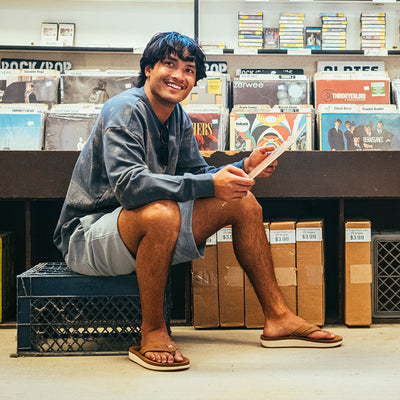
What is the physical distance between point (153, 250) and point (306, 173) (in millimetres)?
722

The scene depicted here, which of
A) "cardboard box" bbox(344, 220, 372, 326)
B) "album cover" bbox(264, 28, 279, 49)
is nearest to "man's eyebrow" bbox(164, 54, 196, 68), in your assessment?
"cardboard box" bbox(344, 220, 372, 326)

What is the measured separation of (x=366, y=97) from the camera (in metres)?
2.53

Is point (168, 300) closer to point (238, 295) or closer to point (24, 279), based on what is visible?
point (238, 295)

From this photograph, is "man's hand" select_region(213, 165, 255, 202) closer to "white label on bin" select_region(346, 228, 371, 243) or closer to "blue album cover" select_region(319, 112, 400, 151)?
"white label on bin" select_region(346, 228, 371, 243)

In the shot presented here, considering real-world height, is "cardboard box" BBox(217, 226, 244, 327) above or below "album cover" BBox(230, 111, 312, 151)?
below

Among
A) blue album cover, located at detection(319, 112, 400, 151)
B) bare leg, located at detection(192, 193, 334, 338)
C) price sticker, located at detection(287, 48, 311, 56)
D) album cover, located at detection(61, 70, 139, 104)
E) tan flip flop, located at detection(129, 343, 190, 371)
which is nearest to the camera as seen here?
tan flip flop, located at detection(129, 343, 190, 371)

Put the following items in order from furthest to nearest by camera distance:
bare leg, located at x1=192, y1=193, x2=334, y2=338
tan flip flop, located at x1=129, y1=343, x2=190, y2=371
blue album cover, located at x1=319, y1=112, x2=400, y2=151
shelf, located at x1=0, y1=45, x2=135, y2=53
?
shelf, located at x1=0, y1=45, x2=135, y2=53 → blue album cover, located at x1=319, y1=112, x2=400, y2=151 → bare leg, located at x1=192, y1=193, x2=334, y2=338 → tan flip flop, located at x1=129, y1=343, x2=190, y2=371

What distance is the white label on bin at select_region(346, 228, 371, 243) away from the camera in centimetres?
190

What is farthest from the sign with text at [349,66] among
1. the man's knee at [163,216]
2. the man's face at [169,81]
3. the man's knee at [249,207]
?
the man's knee at [163,216]

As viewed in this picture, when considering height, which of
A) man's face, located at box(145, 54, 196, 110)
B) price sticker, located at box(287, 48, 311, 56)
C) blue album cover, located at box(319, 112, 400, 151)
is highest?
price sticker, located at box(287, 48, 311, 56)

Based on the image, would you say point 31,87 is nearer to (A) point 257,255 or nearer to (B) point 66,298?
(B) point 66,298

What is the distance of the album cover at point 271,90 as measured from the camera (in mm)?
2551

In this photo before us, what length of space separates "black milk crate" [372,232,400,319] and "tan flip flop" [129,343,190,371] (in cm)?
89

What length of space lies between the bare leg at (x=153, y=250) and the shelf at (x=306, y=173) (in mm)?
511
